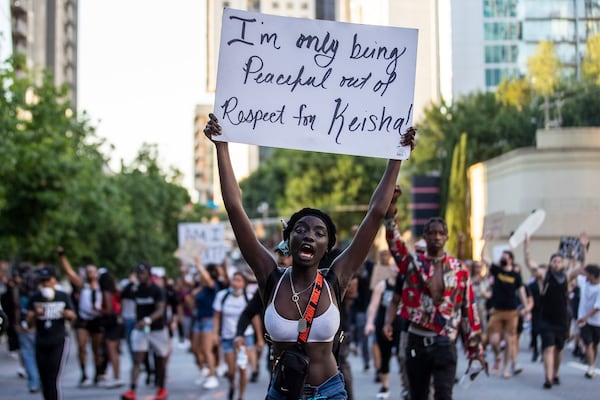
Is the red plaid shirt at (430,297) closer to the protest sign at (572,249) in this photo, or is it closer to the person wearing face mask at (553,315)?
the person wearing face mask at (553,315)

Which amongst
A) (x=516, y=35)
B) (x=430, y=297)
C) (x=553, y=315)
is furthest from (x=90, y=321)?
(x=516, y=35)

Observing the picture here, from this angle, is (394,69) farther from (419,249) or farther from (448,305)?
(419,249)

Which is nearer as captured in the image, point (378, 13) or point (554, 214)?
point (554, 214)

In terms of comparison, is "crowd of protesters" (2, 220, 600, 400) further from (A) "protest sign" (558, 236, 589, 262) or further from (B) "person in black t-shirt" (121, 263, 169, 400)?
(A) "protest sign" (558, 236, 589, 262)

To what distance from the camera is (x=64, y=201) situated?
30062 mm

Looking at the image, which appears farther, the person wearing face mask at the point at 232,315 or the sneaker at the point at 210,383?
the sneaker at the point at 210,383

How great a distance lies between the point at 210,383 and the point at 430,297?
27.0 feet

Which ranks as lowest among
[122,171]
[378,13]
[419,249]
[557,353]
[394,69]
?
[557,353]

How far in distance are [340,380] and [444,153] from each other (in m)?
53.4

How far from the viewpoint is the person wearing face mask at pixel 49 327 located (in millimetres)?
11422

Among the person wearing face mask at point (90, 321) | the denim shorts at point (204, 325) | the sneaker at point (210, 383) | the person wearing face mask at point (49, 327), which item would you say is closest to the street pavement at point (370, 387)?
the sneaker at point (210, 383)

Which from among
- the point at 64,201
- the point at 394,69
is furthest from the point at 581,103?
the point at 394,69

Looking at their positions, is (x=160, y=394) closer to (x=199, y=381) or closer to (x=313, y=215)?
(x=199, y=381)

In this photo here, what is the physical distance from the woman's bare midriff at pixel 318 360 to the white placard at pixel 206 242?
14293 millimetres
